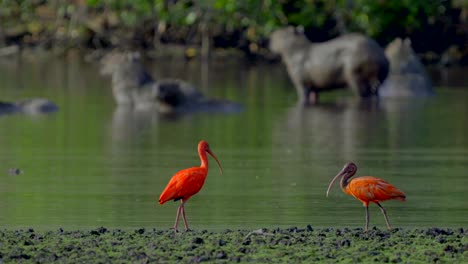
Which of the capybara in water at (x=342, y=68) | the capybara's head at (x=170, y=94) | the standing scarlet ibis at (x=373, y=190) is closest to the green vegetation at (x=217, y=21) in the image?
the capybara in water at (x=342, y=68)

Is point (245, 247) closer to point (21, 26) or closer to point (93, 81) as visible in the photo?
point (93, 81)

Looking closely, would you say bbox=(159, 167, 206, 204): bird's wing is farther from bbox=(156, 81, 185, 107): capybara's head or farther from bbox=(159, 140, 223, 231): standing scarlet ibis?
bbox=(156, 81, 185, 107): capybara's head

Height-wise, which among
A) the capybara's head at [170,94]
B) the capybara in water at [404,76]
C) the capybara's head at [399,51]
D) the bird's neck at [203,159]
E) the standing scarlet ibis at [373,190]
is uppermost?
the capybara's head at [399,51]

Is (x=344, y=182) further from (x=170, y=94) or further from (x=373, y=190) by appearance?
(x=170, y=94)

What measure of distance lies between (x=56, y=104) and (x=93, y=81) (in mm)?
6588

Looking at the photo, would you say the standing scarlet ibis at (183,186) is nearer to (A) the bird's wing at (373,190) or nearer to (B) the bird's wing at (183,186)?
(B) the bird's wing at (183,186)

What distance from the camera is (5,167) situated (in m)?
13.5

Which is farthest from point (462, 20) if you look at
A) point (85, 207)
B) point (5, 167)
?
point (85, 207)

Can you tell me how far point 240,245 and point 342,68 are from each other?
50.7 feet

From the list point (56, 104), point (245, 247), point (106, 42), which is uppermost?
point (106, 42)

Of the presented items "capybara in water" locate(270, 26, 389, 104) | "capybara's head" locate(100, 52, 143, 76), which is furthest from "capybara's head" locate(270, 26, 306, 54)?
"capybara's head" locate(100, 52, 143, 76)

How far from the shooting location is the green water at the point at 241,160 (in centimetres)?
1022

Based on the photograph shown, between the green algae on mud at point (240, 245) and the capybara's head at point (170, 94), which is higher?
the capybara's head at point (170, 94)

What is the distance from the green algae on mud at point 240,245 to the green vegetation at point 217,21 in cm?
1915
